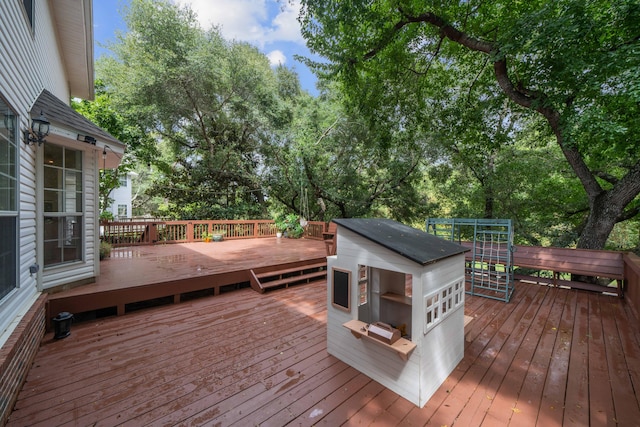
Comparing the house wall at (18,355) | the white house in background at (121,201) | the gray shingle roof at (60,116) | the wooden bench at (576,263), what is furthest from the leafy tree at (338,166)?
the white house in background at (121,201)

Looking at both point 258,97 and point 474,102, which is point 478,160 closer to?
point 474,102

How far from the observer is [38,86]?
3.51m

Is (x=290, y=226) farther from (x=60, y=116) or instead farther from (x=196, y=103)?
(x=60, y=116)

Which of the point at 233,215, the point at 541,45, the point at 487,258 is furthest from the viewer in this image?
the point at 233,215

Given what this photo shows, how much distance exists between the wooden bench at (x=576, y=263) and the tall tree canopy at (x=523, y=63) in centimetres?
94

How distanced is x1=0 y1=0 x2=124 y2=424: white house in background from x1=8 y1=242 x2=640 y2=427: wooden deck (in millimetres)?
488

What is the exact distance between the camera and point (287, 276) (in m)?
5.90

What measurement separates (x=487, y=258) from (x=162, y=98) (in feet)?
44.5

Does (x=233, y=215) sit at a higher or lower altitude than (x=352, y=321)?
higher

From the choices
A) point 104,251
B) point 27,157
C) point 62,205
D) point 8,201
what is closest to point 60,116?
point 27,157

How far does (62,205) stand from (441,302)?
16.7 feet

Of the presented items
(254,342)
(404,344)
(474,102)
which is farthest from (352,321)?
(474,102)

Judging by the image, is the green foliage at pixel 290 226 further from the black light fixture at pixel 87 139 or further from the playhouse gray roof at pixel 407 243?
the playhouse gray roof at pixel 407 243

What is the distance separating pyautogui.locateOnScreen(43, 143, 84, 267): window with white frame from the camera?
11.3ft
